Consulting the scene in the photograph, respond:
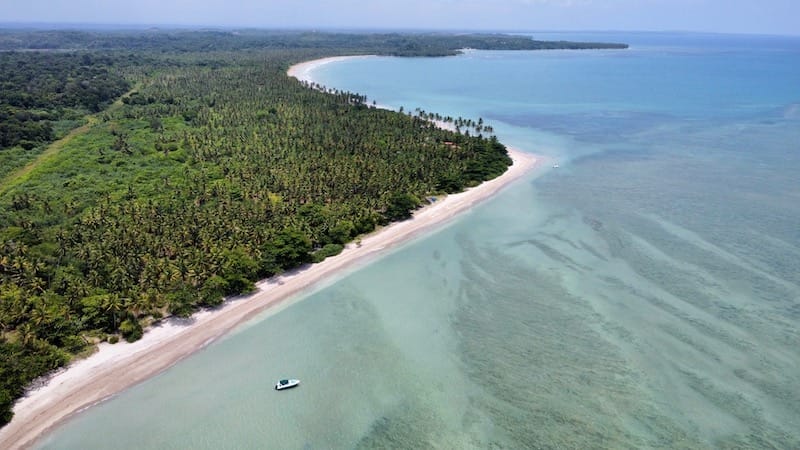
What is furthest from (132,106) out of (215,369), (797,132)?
(797,132)

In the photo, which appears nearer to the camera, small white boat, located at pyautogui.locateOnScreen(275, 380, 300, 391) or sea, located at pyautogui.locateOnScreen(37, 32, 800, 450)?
sea, located at pyautogui.locateOnScreen(37, 32, 800, 450)

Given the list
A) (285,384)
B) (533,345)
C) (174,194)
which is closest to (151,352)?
(285,384)

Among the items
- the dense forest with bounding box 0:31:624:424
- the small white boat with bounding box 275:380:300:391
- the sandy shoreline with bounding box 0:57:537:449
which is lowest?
the small white boat with bounding box 275:380:300:391

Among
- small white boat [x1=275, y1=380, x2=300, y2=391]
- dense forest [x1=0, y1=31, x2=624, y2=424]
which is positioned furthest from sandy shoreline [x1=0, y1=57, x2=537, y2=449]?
small white boat [x1=275, y1=380, x2=300, y2=391]

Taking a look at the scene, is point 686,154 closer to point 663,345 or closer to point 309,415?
point 663,345

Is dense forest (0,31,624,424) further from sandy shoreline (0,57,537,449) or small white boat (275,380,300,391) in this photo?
small white boat (275,380,300,391)

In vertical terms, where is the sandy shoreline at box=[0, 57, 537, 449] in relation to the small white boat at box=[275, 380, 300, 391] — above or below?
above

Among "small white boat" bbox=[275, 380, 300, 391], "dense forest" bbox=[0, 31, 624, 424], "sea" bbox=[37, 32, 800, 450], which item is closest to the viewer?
"sea" bbox=[37, 32, 800, 450]

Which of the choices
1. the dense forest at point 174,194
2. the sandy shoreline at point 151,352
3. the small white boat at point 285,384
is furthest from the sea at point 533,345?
the dense forest at point 174,194
